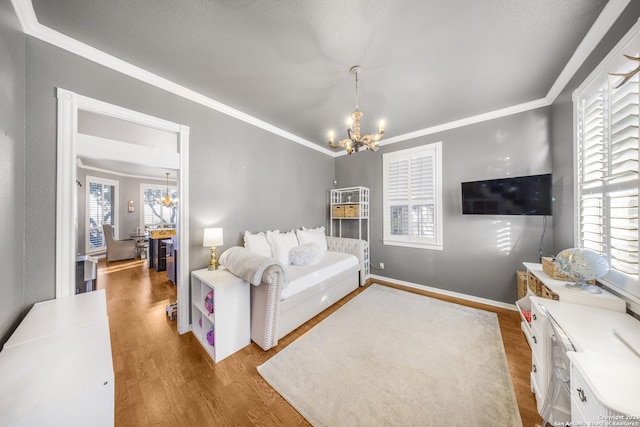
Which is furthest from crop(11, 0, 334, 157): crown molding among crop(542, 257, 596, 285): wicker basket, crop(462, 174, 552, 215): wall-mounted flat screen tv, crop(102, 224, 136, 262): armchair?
crop(102, 224, 136, 262): armchair

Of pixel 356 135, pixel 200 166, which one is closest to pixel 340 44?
pixel 356 135

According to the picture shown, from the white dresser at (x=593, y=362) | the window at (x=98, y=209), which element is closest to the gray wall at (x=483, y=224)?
the white dresser at (x=593, y=362)

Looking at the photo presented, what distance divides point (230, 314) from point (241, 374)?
503mm

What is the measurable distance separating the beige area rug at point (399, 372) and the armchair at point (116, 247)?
609cm

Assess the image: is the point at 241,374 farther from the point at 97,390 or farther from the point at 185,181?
the point at 185,181

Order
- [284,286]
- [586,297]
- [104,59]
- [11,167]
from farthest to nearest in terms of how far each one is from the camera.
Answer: [284,286], [104,59], [586,297], [11,167]

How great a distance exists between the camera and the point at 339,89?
2389 millimetres

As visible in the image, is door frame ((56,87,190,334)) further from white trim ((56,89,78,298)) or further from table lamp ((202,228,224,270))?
table lamp ((202,228,224,270))

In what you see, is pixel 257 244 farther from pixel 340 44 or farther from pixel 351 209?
pixel 340 44

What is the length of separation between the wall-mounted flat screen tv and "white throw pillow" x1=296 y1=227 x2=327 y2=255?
7.42 feet

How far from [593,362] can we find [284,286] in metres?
1.95

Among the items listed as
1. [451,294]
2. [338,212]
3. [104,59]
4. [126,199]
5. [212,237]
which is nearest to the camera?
[104,59]

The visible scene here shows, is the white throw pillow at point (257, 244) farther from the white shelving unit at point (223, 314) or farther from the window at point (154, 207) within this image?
the window at point (154, 207)

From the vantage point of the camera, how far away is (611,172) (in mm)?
1523
